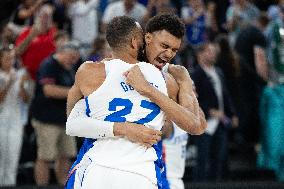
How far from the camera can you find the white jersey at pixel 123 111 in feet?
16.2

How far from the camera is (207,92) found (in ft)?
31.0

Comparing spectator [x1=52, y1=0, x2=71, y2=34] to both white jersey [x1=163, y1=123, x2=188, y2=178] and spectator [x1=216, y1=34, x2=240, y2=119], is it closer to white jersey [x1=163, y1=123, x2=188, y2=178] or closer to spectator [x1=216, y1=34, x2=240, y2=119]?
spectator [x1=216, y1=34, x2=240, y2=119]

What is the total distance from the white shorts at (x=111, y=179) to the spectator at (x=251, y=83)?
5.50m

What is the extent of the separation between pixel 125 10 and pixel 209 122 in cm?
234

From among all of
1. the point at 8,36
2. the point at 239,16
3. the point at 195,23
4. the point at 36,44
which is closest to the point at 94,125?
the point at 36,44

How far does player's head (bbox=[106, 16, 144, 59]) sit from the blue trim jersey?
11cm

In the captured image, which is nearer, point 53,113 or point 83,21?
point 53,113

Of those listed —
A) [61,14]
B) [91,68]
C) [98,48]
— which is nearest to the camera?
[91,68]

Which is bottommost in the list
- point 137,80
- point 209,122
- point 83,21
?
point 209,122

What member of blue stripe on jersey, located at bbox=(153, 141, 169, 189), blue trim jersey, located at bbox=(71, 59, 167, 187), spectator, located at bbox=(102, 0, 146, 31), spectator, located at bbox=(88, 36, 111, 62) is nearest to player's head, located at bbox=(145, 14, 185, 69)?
blue trim jersey, located at bbox=(71, 59, 167, 187)

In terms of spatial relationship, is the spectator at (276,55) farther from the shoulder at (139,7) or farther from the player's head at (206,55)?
the shoulder at (139,7)

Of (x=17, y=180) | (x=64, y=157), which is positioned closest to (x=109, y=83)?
(x=64, y=157)

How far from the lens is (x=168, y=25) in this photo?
505cm

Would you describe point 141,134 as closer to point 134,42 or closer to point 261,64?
point 134,42
